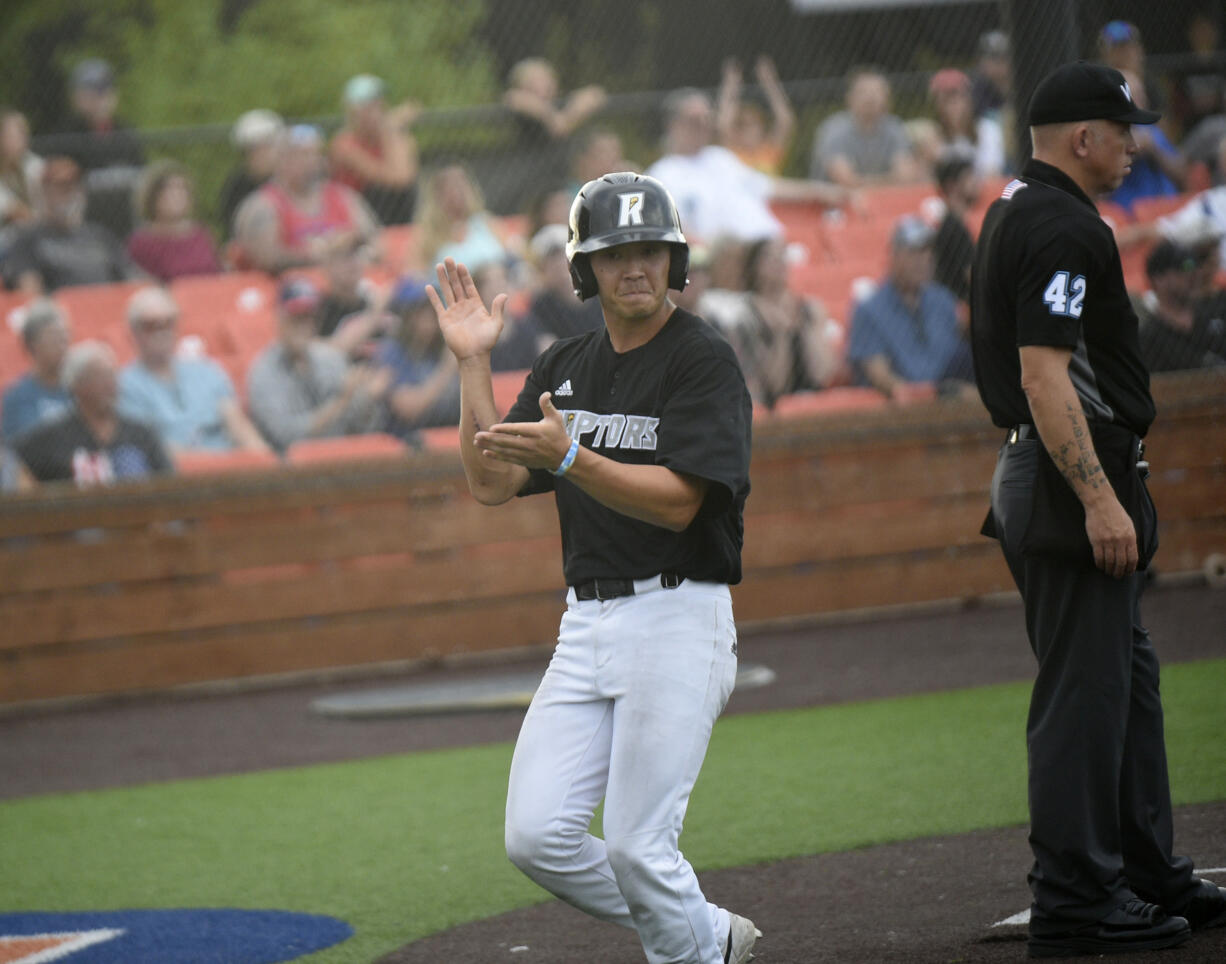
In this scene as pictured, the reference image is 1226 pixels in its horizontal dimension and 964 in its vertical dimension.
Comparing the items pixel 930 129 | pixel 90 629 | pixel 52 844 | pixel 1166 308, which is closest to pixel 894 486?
pixel 1166 308

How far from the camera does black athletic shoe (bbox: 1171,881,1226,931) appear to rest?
397 cm

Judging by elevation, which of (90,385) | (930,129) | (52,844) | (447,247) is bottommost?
(52,844)

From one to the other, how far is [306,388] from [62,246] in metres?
2.26

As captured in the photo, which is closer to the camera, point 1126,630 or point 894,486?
point 1126,630

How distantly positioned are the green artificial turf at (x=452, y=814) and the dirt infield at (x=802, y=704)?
0.25 m

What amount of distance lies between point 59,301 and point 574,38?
427cm

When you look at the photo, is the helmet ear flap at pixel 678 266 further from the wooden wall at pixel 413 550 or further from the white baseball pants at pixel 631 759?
the wooden wall at pixel 413 550

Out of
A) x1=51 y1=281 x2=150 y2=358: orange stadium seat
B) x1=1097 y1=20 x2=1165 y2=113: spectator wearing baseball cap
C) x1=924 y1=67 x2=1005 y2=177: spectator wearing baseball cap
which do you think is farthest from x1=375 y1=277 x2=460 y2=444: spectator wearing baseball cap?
x1=1097 y1=20 x2=1165 y2=113: spectator wearing baseball cap

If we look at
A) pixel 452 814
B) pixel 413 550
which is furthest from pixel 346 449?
pixel 452 814

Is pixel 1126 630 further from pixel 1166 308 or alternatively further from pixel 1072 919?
pixel 1166 308

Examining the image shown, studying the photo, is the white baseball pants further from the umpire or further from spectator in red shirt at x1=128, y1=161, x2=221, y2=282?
spectator in red shirt at x1=128, y1=161, x2=221, y2=282

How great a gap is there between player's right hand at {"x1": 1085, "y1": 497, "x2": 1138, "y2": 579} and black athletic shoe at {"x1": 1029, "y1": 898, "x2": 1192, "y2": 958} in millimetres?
798

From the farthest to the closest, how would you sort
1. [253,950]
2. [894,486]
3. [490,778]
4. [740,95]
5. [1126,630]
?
[740,95], [894,486], [490,778], [253,950], [1126,630]

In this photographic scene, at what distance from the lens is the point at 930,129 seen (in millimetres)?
11984
